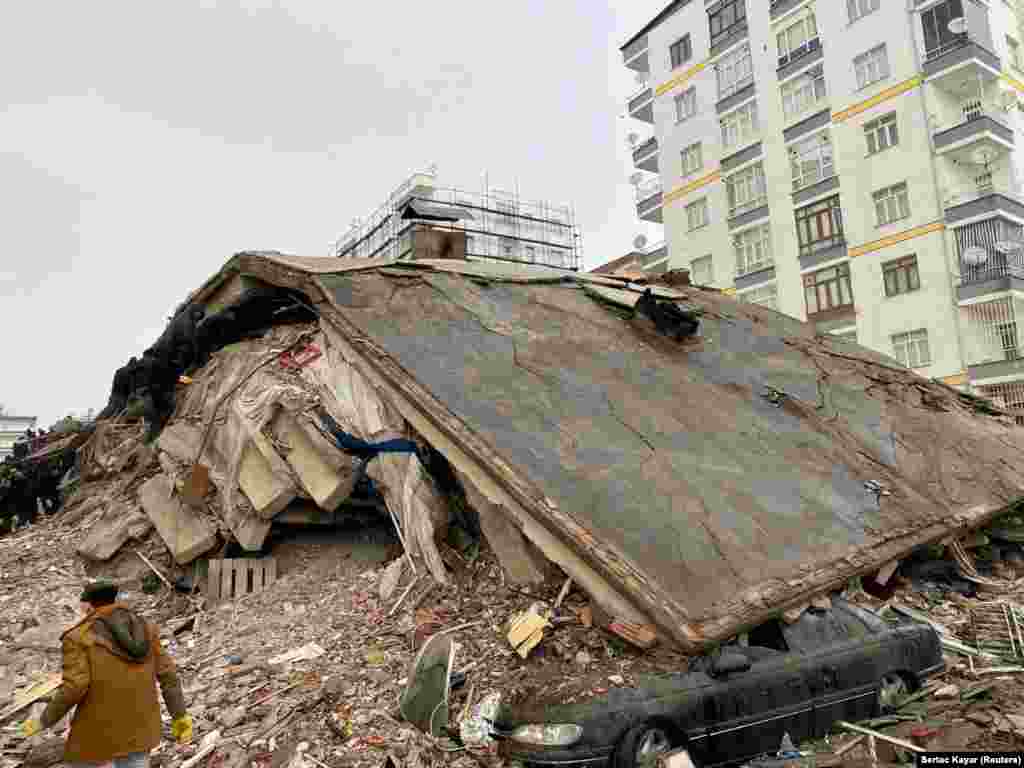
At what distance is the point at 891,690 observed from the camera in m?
4.95

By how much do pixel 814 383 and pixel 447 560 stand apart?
6.13m

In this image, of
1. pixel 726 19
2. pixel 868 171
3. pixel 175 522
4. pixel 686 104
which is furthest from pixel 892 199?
pixel 175 522

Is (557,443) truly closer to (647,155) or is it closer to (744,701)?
(744,701)

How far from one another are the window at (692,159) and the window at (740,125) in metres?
1.36

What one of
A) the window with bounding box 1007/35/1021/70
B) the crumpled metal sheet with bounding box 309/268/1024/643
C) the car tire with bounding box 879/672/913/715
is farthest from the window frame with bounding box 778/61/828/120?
the car tire with bounding box 879/672/913/715

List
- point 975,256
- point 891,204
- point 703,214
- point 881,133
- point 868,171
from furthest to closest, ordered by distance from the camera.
→ point 703,214, point 868,171, point 881,133, point 891,204, point 975,256

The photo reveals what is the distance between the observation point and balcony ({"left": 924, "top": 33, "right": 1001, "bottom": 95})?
22455 mm

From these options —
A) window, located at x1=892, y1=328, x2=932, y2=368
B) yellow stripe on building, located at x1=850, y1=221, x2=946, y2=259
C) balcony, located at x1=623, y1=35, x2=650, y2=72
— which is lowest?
window, located at x1=892, y1=328, x2=932, y2=368

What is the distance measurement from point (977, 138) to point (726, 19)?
12146mm

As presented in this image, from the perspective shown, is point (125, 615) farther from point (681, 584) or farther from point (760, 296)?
point (760, 296)

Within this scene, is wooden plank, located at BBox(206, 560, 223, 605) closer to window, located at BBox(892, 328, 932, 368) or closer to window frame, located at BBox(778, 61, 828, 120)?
window, located at BBox(892, 328, 932, 368)

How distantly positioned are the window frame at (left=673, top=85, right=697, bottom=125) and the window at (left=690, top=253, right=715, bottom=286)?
21.0ft

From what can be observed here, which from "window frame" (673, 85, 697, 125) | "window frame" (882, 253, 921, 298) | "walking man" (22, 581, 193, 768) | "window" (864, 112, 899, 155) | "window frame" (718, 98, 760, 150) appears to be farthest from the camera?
"window frame" (673, 85, 697, 125)

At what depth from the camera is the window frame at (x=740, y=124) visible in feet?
94.8
